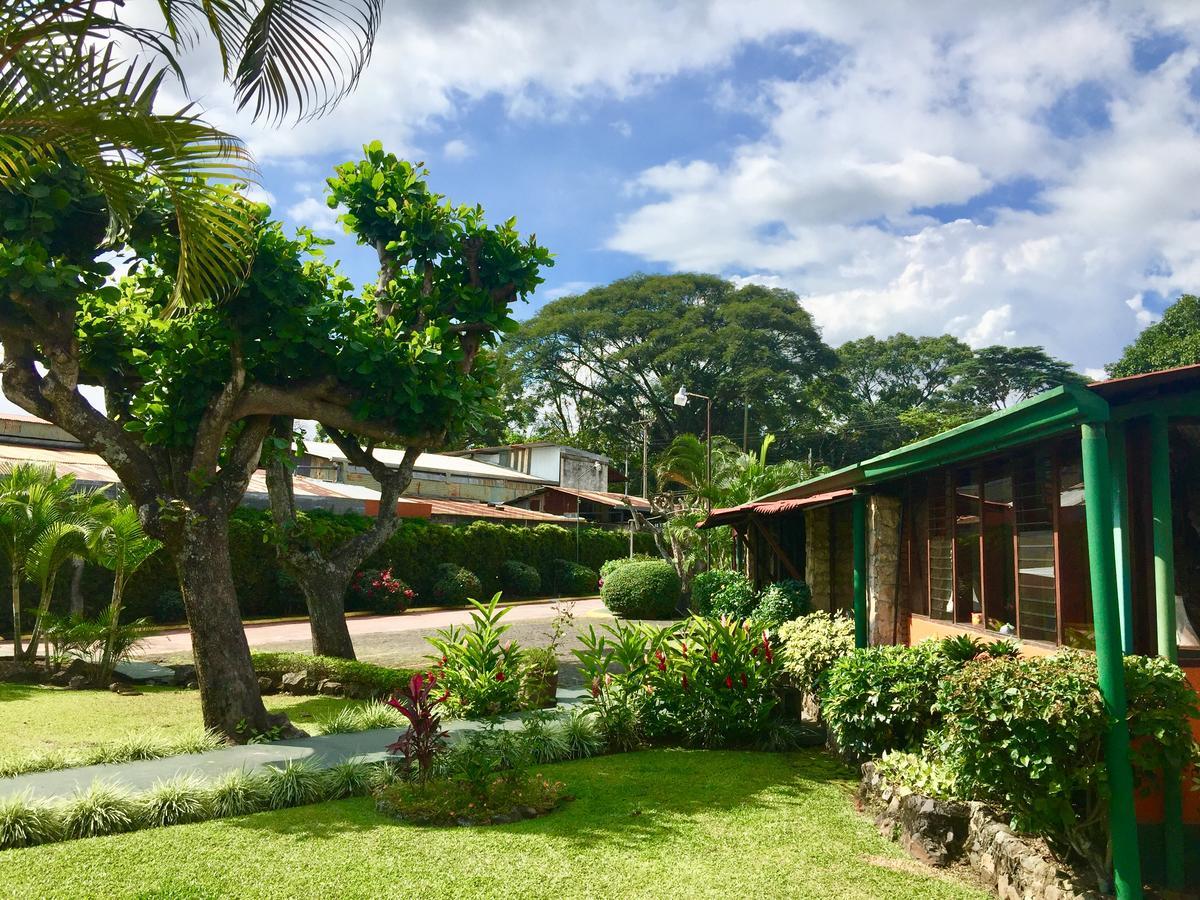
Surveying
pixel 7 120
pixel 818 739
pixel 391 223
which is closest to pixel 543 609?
pixel 391 223

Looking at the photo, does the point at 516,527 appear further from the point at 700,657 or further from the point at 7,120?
the point at 7,120

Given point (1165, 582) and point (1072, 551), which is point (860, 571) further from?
point (1165, 582)

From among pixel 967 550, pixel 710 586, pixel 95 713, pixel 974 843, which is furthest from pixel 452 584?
pixel 974 843

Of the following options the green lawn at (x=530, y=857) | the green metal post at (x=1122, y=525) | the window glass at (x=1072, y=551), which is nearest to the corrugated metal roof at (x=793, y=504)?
the window glass at (x=1072, y=551)

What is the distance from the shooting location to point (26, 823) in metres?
5.80

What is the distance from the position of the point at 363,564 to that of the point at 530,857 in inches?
757

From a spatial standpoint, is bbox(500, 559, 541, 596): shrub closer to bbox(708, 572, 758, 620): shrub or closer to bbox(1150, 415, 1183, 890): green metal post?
bbox(708, 572, 758, 620): shrub

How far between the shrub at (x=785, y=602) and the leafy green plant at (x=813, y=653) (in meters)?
4.54

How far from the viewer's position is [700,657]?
909 cm

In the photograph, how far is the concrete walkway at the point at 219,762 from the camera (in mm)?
6848

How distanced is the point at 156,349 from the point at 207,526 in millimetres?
2489

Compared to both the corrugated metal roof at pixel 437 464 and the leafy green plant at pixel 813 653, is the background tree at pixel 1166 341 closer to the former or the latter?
the corrugated metal roof at pixel 437 464

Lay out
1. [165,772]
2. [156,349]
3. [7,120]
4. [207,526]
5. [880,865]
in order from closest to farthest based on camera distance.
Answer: [7,120] < [880,865] < [165,772] < [207,526] < [156,349]

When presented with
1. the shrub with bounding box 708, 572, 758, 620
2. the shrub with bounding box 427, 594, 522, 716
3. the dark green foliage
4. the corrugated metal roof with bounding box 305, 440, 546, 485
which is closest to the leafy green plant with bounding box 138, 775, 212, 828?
the shrub with bounding box 427, 594, 522, 716
